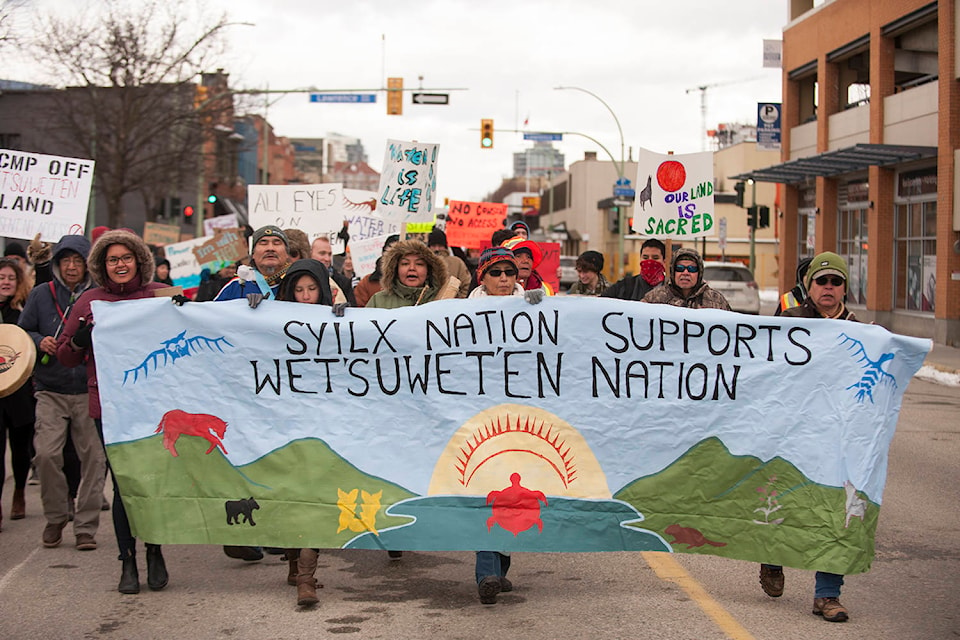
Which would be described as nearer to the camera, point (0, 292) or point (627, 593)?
point (627, 593)

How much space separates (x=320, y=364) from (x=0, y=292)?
340cm

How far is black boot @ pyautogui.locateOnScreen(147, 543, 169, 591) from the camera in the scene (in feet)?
20.0

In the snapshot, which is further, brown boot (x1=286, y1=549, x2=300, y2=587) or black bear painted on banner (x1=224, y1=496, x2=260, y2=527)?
brown boot (x1=286, y1=549, x2=300, y2=587)

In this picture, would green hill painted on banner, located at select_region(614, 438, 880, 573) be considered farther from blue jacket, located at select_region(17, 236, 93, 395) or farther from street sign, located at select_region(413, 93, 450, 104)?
street sign, located at select_region(413, 93, 450, 104)

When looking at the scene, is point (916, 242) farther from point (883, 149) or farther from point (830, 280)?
point (830, 280)

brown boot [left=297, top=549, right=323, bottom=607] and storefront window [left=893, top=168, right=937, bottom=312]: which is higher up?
storefront window [left=893, top=168, right=937, bottom=312]

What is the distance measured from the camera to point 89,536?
7.11 m

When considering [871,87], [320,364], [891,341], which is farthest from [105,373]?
[871,87]

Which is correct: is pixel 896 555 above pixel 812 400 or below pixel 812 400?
below

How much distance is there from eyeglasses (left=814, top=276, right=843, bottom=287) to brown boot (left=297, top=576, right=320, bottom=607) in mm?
3053

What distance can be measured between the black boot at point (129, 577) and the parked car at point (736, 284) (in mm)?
23724

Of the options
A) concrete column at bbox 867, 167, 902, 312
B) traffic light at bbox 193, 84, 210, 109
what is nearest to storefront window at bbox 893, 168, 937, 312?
concrete column at bbox 867, 167, 902, 312

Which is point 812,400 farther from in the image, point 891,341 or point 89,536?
point 89,536

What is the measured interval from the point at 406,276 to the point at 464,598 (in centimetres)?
189
